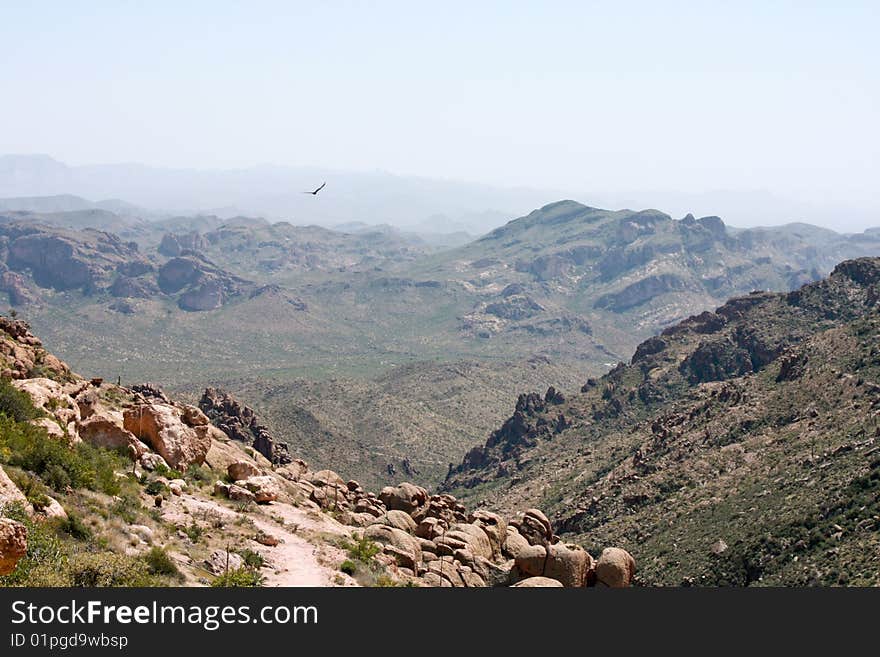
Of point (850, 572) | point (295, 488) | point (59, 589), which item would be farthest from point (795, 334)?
point (59, 589)

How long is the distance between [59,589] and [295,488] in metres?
24.8

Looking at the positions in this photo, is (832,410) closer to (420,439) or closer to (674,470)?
(674,470)

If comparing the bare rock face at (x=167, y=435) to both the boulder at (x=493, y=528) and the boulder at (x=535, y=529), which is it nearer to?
the boulder at (x=493, y=528)

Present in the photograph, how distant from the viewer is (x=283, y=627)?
68.5 feet

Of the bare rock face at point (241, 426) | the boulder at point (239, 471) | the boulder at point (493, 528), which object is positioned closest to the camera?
the boulder at point (239, 471)

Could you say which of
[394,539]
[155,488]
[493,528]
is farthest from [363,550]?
[493,528]

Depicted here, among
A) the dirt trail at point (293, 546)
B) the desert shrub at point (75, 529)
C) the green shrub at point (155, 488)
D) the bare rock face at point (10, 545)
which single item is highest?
the bare rock face at point (10, 545)

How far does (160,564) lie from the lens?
26.4 meters

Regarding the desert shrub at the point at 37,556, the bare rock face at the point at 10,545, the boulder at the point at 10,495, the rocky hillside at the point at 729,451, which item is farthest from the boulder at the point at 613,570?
the bare rock face at the point at 10,545

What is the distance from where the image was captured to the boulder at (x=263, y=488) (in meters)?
38.9

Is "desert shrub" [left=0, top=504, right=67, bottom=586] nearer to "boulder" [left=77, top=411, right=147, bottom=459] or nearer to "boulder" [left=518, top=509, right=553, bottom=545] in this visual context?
"boulder" [left=77, top=411, right=147, bottom=459]

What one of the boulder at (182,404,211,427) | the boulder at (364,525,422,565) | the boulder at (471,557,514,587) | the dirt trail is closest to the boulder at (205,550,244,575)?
the dirt trail

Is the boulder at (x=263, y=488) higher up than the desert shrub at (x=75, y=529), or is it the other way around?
the desert shrub at (x=75, y=529)

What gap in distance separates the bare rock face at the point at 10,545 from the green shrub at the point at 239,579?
6.63m
